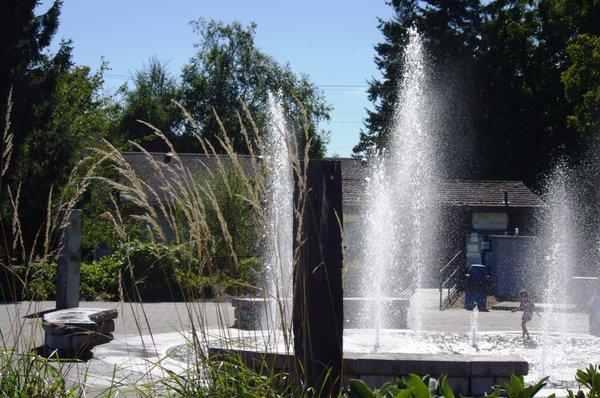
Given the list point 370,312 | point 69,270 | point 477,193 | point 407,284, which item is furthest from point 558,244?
point 69,270

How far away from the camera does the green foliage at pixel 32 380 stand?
4016 mm

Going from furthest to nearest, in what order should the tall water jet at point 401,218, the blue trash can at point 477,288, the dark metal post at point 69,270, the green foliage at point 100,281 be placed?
the green foliage at point 100,281 < the blue trash can at point 477,288 < the tall water jet at point 401,218 < the dark metal post at point 69,270

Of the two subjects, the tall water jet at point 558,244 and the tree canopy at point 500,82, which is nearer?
the tall water jet at point 558,244

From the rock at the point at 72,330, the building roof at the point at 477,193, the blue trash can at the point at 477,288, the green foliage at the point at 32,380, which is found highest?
the building roof at the point at 477,193

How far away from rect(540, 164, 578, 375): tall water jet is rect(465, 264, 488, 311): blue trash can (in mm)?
1312

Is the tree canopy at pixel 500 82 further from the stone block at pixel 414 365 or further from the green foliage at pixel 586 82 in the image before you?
the stone block at pixel 414 365

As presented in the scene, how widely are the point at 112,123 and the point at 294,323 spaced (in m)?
32.5

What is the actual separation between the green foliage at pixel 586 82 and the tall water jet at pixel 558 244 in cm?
358

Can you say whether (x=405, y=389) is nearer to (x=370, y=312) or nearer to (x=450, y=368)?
(x=450, y=368)

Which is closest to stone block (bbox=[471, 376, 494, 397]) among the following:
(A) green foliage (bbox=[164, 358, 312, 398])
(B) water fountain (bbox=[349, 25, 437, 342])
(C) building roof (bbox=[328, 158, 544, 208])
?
(A) green foliage (bbox=[164, 358, 312, 398])

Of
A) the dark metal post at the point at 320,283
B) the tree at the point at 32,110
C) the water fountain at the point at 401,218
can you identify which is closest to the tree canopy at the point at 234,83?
the water fountain at the point at 401,218

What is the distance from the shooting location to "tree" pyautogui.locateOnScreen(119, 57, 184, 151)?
63.8 m

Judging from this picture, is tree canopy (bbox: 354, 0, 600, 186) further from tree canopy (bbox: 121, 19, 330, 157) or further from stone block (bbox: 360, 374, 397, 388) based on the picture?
stone block (bbox: 360, 374, 397, 388)

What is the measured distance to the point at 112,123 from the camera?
35.9m
